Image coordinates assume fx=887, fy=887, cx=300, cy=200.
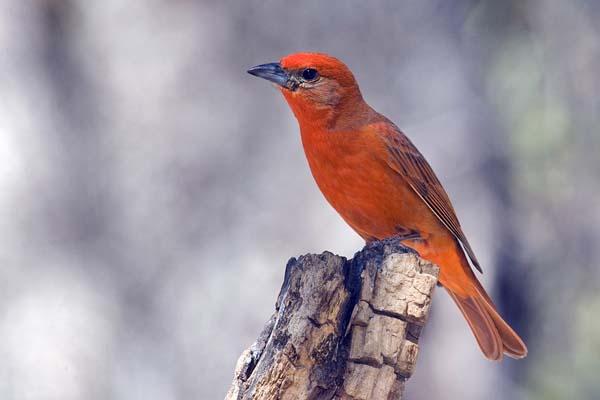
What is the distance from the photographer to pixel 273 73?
4.25 m

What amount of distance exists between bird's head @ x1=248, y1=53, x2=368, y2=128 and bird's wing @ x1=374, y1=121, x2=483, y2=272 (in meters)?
0.24

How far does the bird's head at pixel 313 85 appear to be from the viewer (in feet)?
14.0

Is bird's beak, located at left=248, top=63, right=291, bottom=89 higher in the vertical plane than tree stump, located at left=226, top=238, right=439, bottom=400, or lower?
higher

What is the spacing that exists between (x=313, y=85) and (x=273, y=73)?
0.21m

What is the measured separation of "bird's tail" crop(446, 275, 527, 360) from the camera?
176 inches

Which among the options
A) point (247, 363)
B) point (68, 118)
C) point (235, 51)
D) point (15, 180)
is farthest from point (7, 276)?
point (247, 363)

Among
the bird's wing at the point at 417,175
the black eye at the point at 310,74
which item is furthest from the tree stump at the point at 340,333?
the black eye at the point at 310,74

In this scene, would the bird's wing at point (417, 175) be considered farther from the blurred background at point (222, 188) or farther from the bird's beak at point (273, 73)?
the blurred background at point (222, 188)

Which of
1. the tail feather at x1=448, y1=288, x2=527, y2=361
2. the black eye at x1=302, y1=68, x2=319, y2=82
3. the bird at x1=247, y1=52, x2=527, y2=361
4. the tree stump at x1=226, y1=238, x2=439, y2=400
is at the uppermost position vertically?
the black eye at x1=302, y1=68, x2=319, y2=82

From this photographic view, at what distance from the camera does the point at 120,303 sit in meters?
6.29

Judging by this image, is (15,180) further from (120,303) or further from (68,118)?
(120,303)

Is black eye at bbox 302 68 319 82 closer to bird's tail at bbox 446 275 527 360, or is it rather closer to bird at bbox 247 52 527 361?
bird at bbox 247 52 527 361

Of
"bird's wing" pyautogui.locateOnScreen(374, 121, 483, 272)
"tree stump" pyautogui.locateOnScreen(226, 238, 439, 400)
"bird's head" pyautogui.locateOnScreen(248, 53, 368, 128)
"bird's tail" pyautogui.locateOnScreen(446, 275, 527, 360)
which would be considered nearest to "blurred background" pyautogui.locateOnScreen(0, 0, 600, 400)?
"bird's tail" pyautogui.locateOnScreen(446, 275, 527, 360)

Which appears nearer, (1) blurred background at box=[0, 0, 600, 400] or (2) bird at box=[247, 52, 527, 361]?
(2) bird at box=[247, 52, 527, 361]
